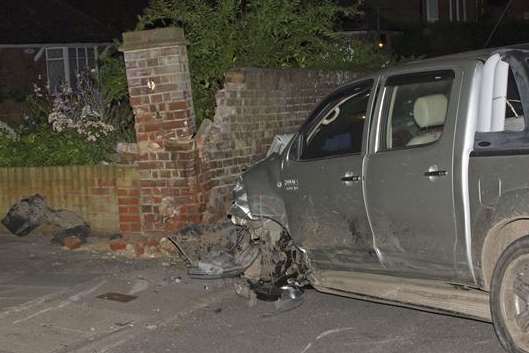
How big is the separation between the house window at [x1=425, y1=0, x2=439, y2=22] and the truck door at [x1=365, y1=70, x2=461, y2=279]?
28041 mm

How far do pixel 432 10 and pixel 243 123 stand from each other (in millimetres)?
25474

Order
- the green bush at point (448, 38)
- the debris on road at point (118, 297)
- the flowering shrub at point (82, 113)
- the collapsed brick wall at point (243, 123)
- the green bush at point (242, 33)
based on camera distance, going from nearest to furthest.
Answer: the debris on road at point (118, 297)
the collapsed brick wall at point (243, 123)
the green bush at point (242, 33)
the flowering shrub at point (82, 113)
the green bush at point (448, 38)

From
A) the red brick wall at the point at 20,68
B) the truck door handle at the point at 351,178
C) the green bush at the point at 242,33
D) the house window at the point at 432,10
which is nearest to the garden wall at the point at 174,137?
the green bush at the point at 242,33

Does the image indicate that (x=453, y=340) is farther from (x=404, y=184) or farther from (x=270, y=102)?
(x=270, y=102)

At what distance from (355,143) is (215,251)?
6.82 ft

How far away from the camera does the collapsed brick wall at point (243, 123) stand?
9.54 metres

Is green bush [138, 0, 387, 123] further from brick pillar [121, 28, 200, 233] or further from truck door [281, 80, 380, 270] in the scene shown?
truck door [281, 80, 380, 270]

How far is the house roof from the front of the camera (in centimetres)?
2620

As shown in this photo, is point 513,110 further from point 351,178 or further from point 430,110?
point 351,178

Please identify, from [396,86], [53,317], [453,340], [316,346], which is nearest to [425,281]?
[453,340]

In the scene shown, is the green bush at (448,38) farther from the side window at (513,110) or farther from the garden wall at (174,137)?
the side window at (513,110)

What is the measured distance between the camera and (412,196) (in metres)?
5.97

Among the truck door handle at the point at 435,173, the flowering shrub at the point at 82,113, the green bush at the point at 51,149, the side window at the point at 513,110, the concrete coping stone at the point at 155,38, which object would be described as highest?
the concrete coping stone at the point at 155,38

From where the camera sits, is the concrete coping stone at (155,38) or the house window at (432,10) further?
the house window at (432,10)
